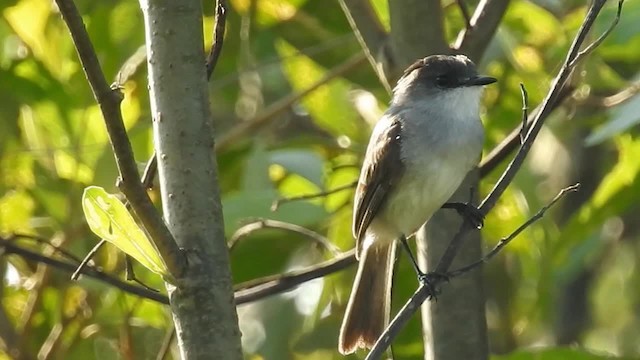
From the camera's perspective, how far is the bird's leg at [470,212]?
2.24 m

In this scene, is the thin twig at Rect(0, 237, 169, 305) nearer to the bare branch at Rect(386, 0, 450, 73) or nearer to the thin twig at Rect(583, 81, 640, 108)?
the bare branch at Rect(386, 0, 450, 73)

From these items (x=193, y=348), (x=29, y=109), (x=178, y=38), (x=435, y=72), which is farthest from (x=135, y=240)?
(x=29, y=109)

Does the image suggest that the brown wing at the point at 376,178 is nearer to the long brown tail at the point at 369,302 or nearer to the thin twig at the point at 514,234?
the long brown tail at the point at 369,302

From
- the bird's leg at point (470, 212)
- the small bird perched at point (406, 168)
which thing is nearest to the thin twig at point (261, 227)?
the small bird perched at point (406, 168)

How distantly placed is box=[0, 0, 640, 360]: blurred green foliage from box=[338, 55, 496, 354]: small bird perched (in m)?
0.14

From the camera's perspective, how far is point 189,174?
1.94 metres

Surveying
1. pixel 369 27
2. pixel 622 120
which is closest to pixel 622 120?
pixel 622 120

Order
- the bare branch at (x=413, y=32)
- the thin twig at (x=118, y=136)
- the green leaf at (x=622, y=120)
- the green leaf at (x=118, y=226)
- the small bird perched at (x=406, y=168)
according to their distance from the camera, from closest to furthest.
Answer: the thin twig at (x=118, y=136)
the green leaf at (x=118, y=226)
the green leaf at (x=622, y=120)
the bare branch at (x=413, y=32)
the small bird perched at (x=406, y=168)

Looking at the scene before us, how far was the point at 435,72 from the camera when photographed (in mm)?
2820

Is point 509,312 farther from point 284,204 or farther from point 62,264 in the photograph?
point 62,264

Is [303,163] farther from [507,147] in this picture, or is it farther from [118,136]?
[118,136]

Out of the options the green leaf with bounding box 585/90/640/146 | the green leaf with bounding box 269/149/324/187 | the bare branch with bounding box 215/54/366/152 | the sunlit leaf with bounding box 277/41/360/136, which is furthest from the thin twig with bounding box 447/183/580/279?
the sunlit leaf with bounding box 277/41/360/136

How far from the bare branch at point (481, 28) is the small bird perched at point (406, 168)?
1.4 inches

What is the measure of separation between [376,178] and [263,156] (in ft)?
1.06
